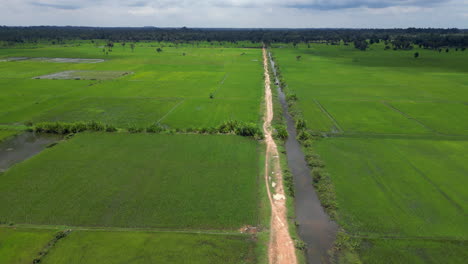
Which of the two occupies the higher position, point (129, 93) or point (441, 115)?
point (129, 93)

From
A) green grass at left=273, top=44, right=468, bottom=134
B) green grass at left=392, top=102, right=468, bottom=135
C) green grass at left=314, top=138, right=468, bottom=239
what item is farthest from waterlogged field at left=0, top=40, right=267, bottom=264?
green grass at left=392, top=102, right=468, bottom=135

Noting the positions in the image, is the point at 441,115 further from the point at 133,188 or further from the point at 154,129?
the point at 133,188

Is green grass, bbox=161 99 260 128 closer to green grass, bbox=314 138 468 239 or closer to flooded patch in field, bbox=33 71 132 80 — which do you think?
green grass, bbox=314 138 468 239

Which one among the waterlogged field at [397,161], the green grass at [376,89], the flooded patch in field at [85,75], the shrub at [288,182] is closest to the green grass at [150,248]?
the shrub at [288,182]

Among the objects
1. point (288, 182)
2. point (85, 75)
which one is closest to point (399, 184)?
point (288, 182)

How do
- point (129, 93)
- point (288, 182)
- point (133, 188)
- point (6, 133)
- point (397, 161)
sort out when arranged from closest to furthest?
point (133, 188)
point (288, 182)
point (397, 161)
point (6, 133)
point (129, 93)

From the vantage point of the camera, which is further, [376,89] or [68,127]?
[376,89]

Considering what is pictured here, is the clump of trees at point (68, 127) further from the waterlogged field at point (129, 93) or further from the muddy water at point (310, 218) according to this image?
the muddy water at point (310, 218)
